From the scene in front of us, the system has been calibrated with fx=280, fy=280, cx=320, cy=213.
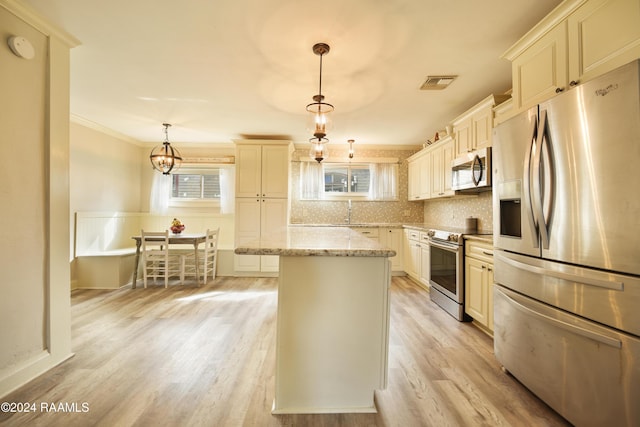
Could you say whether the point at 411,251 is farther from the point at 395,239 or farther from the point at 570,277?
the point at 570,277

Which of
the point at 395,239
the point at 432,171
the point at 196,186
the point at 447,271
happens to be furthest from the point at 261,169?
the point at 447,271

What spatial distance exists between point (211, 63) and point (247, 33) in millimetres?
606

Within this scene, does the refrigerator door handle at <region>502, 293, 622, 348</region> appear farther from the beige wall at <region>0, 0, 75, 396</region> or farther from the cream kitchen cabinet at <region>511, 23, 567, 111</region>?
the beige wall at <region>0, 0, 75, 396</region>

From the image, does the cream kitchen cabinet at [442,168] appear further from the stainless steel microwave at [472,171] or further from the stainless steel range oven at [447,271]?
the stainless steel range oven at [447,271]

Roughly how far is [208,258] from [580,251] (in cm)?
452

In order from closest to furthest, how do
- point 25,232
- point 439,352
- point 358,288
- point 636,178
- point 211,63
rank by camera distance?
point 636,178, point 358,288, point 25,232, point 439,352, point 211,63

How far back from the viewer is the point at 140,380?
1.81m

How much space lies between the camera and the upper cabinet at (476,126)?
275cm

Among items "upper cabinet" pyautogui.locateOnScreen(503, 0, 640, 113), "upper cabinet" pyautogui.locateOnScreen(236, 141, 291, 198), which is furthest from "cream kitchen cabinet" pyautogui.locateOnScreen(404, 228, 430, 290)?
"upper cabinet" pyautogui.locateOnScreen(503, 0, 640, 113)

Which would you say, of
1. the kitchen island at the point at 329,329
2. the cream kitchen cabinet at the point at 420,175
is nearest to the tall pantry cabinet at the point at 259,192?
the cream kitchen cabinet at the point at 420,175

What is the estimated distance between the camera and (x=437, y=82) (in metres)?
2.73

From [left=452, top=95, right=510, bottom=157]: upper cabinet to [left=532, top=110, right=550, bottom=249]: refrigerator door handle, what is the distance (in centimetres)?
130

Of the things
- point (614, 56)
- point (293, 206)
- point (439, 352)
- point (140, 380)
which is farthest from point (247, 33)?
point (293, 206)

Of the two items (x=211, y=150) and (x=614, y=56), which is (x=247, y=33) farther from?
(x=211, y=150)
